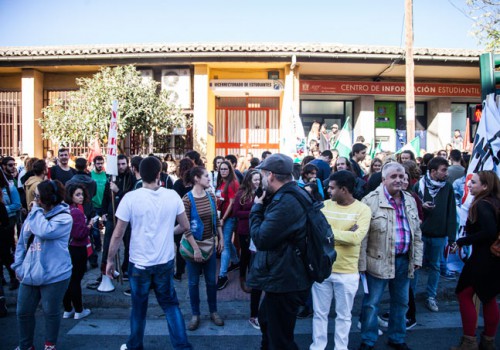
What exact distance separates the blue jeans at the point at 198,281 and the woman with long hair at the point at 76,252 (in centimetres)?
142

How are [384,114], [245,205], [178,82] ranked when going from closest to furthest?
[245,205] → [178,82] → [384,114]

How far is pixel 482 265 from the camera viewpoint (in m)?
4.07

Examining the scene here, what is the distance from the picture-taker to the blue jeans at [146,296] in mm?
3908

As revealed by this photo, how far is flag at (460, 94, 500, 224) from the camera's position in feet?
15.8

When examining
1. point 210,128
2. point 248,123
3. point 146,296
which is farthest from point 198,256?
point 248,123

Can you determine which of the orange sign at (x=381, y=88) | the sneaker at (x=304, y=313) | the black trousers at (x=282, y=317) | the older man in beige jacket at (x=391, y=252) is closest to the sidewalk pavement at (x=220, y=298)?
the sneaker at (x=304, y=313)

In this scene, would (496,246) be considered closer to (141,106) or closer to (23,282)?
(23,282)

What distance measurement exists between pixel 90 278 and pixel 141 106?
Answer: 256 inches

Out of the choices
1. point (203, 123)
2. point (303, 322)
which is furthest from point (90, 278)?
point (203, 123)

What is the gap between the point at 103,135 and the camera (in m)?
11.3

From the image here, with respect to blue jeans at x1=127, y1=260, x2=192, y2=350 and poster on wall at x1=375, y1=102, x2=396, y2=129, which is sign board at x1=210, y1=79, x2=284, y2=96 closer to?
poster on wall at x1=375, y1=102, x2=396, y2=129

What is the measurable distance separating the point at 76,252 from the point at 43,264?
50.1 inches

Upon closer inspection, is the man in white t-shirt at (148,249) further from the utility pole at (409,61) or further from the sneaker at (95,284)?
the utility pole at (409,61)

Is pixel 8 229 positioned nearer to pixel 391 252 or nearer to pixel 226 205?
pixel 226 205
